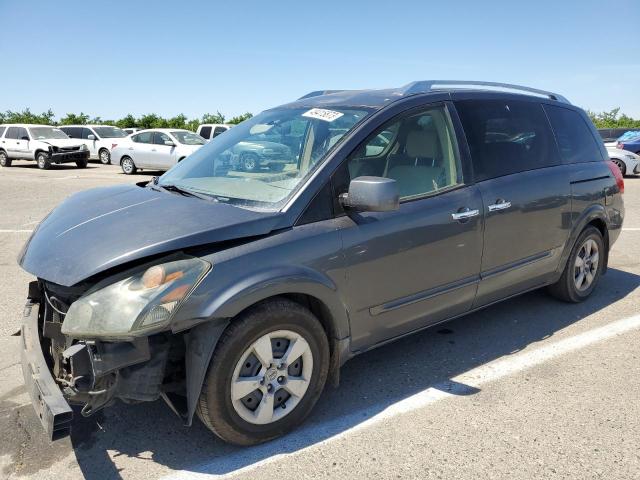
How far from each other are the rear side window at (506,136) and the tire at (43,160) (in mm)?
19997

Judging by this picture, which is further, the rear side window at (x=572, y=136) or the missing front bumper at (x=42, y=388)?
the rear side window at (x=572, y=136)

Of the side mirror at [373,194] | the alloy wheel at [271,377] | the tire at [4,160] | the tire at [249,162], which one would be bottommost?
the tire at [4,160]

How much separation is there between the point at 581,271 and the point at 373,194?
2891 mm

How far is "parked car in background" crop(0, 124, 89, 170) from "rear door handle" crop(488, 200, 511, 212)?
20.2 metres

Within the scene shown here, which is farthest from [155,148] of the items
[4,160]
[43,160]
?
[4,160]

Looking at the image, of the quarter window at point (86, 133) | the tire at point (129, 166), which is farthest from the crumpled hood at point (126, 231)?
the quarter window at point (86, 133)

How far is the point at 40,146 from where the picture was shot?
20531 millimetres

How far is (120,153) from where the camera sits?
19172 mm

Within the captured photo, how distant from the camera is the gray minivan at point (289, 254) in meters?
2.42

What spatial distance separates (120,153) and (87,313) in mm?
18200

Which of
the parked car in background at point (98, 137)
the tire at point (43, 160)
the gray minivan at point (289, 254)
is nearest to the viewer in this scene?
the gray minivan at point (289, 254)

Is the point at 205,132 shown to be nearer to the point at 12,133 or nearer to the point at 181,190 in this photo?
the point at 12,133

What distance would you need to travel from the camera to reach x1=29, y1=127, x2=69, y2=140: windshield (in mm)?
20900

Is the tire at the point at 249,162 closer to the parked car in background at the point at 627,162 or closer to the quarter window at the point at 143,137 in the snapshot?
the parked car in background at the point at 627,162
